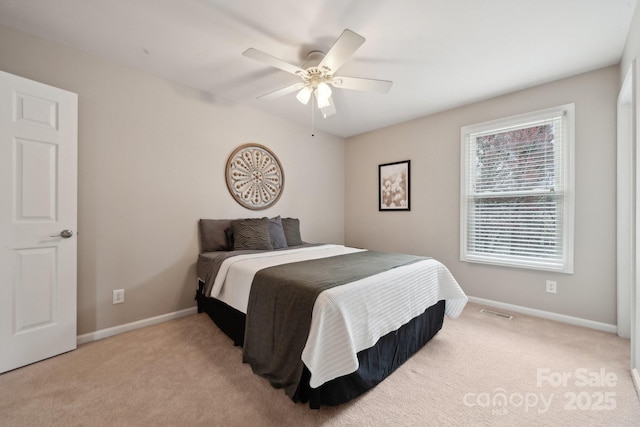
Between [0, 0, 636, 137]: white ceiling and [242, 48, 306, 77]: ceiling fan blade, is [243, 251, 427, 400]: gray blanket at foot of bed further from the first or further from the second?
[0, 0, 636, 137]: white ceiling

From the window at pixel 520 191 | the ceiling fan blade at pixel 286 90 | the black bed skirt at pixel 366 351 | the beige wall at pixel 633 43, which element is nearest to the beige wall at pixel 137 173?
the black bed skirt at pixel 366 351

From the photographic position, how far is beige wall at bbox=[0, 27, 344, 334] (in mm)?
2164

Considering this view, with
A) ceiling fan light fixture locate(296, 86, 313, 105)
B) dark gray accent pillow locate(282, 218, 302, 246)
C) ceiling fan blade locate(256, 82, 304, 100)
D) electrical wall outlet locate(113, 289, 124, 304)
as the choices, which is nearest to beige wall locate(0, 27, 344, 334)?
electrical wall outlet locate(113, 289, 124, 304)

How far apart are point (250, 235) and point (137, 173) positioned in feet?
3.94

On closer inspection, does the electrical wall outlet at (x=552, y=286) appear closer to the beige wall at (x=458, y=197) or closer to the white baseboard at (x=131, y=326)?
the beige wall at (x=458, y=197)

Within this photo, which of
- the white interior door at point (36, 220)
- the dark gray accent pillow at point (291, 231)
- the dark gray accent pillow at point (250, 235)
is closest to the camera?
the white interior door at point (36, 220)

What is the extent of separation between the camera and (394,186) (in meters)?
3.87

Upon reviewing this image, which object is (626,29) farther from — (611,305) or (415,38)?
(611,305)

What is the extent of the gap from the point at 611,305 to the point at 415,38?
291 centimetres

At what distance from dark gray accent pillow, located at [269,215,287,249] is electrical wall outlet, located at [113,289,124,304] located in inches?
56.8

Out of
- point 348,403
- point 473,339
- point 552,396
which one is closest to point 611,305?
point 473,339

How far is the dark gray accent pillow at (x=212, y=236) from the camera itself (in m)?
2.82

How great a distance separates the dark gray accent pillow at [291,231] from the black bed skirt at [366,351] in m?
1.14

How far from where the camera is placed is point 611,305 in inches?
92.8
